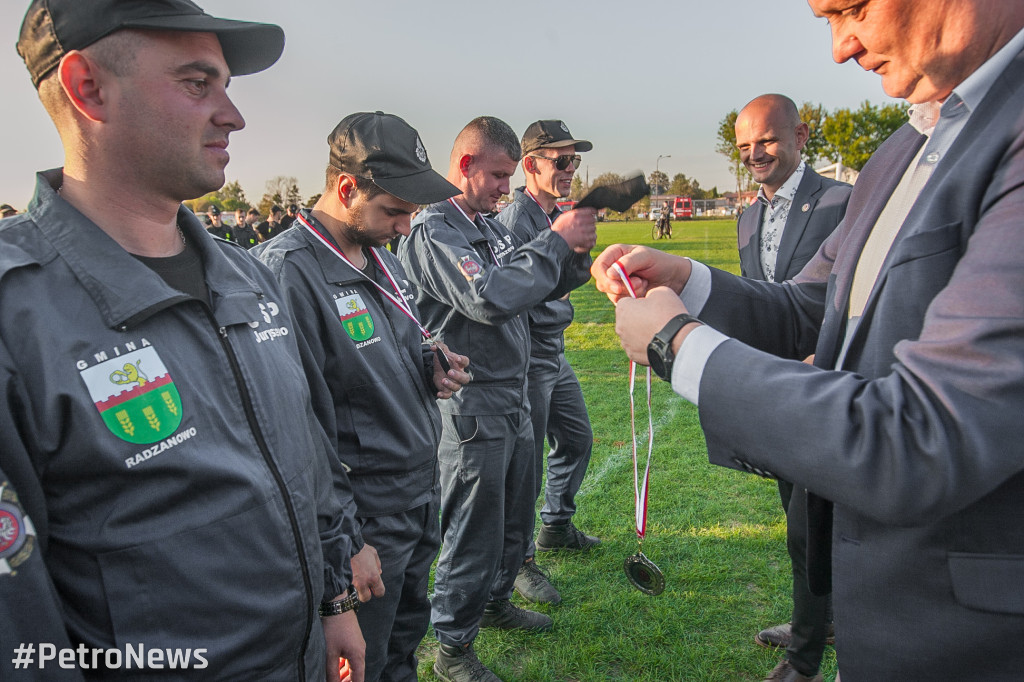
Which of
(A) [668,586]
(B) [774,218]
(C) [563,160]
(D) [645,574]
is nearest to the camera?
(D) [645,574]

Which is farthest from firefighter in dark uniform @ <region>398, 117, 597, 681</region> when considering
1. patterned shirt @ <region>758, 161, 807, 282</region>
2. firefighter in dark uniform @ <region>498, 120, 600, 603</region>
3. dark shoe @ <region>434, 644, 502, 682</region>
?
patterned shirt @ <region>758, 161, 807, 282</region>

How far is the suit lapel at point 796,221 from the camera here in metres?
3.96

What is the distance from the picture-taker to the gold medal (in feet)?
7.85

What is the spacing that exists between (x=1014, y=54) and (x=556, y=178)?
407 cm

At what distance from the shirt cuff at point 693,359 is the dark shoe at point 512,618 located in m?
2.84

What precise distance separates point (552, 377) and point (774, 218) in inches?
79.4

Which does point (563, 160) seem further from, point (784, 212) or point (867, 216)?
point (867, 216)

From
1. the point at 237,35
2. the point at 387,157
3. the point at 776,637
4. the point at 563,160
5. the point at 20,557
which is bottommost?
the point at 776,637

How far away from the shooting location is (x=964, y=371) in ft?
3.58

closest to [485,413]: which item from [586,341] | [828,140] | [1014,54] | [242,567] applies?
[242,567]

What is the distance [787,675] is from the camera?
3162 millimetres

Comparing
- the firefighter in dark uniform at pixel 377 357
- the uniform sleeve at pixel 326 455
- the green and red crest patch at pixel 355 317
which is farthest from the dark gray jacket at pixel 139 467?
the green and red crest patch at pixel 355 317

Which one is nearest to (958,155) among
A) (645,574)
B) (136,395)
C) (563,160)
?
(645,574)

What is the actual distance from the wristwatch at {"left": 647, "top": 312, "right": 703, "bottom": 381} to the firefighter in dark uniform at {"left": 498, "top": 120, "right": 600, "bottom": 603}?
2731mm
